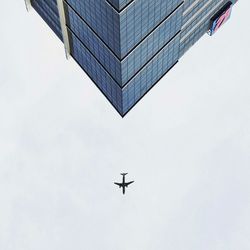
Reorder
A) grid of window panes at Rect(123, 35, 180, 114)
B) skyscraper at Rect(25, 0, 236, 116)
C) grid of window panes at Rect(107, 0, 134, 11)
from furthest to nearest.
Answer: grid of window panes at Rect(123, 35, 180, 114) → skyscraper at Rect(25, 0, 236, 116) → grid of window panes at Rect(107, 0, 134, 11)

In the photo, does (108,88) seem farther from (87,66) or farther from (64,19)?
(64,19)

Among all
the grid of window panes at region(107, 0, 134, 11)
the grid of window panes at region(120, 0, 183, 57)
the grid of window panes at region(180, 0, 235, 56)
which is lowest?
the grid of window panes at region(107, 0, 134, 11)

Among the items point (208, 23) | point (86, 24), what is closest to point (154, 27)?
point (86, 24)

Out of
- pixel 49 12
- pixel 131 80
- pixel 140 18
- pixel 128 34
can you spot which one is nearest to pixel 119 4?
pixel 128 34

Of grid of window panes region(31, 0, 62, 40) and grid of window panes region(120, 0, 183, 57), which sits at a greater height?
grid of window panes region(31, 0, 62, 40)

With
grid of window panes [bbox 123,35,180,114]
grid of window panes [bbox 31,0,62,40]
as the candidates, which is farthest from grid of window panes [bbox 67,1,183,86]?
grid of window panes [bbox 31,0,62,40]

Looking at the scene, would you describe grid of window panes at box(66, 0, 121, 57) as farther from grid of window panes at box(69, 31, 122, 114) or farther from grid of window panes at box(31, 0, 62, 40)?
grid of window panes at box(31, 0, 62, 40)

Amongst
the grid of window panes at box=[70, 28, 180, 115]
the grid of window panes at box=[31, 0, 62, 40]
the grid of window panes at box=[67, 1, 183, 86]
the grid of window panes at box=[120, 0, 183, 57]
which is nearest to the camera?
the grid of window panes at box=[120, 0, 183, 57]

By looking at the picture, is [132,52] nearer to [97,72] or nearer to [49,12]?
[97,72]
